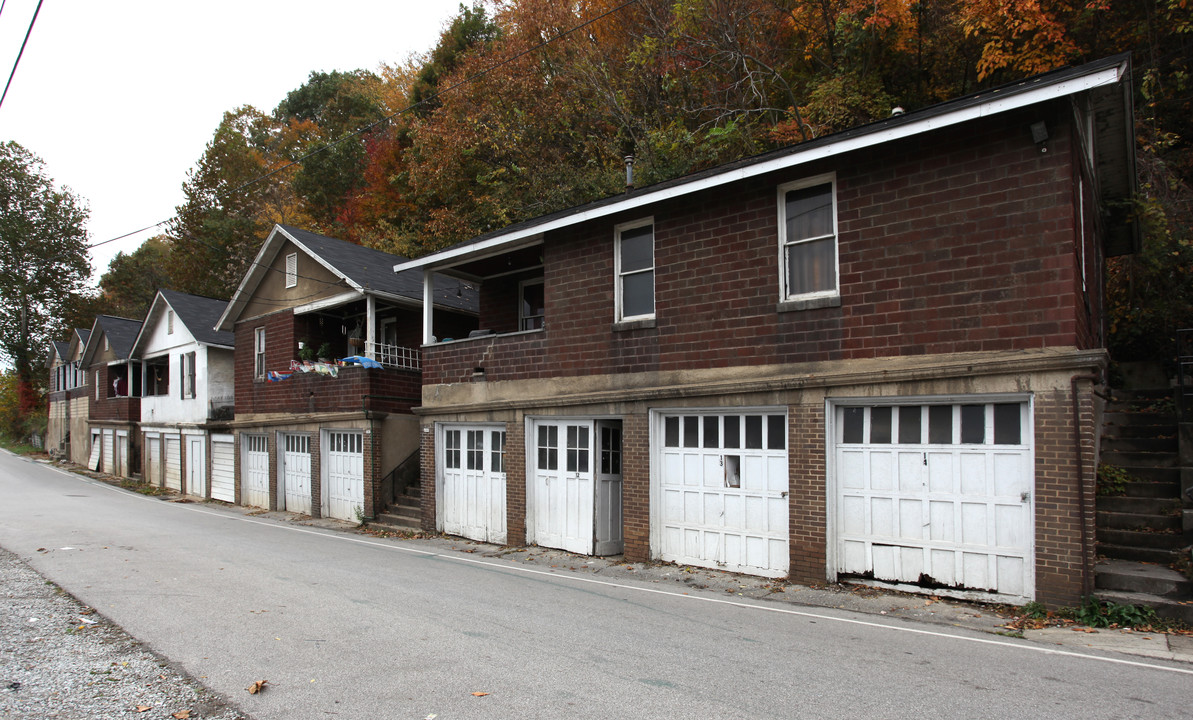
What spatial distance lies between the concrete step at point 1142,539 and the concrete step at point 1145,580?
18.0 inches

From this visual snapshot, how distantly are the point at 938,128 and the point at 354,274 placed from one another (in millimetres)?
14582

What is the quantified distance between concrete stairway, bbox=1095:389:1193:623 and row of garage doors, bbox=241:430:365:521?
14.9 meters

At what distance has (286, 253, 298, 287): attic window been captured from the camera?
67.6 feet

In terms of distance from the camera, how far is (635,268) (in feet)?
38.2

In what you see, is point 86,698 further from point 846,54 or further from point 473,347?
point 846,54

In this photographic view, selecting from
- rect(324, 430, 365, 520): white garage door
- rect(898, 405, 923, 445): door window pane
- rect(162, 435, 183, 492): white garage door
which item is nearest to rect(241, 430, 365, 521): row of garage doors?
rect(324, 430, 365, 520): white garage door

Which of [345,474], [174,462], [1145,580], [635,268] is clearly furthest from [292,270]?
[1145,580]

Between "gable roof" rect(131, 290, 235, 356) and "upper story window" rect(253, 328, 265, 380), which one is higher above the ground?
"gable roof" rect(131, 290, 235, 356)

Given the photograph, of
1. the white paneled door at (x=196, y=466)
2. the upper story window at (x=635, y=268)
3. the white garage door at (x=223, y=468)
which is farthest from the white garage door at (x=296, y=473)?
the upper story window at (x=635, y=268)

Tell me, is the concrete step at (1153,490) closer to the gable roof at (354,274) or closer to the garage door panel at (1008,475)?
the garage door panel at (1008,475)

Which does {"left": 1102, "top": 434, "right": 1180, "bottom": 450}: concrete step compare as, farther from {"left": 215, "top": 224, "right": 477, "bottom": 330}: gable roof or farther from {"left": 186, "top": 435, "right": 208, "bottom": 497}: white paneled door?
{"left": 186, "top": 435, "right": 208, "bottom": 497}: white paneled door

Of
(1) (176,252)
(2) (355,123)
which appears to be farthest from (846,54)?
(1) (176,252)

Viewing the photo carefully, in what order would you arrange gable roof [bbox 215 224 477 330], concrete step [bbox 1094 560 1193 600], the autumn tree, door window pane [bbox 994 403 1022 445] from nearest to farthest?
1. concrete step [bbox 1094 560 1193 600]
2. door window pane [bbox 994 403 1022 445]
3. gable roof [bbox 215 224 477 330]
4. the autumn tree

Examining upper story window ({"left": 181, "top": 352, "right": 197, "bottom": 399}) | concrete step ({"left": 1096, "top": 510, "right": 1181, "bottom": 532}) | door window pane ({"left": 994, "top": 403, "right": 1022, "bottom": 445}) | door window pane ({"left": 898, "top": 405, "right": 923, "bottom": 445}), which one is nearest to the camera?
door window pane ({"left": 994, "top": 403, "right": 1022, "bottom": 445})
